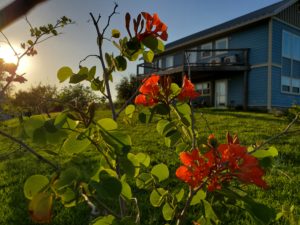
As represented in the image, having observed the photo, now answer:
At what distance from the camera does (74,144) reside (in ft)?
3.29

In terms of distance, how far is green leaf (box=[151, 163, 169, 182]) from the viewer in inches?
54.9

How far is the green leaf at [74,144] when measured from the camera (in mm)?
995

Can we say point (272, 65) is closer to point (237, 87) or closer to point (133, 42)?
point (237, 87)

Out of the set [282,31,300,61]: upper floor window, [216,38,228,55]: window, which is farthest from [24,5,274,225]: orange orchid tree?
[216,38,228,55]: window

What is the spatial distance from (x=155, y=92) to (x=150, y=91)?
0.02 metres

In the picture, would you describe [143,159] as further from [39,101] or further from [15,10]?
[15,10]

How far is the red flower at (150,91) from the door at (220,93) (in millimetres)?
19746

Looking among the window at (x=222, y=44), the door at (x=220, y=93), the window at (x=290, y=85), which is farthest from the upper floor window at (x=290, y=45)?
the door at (x=220, y=93)

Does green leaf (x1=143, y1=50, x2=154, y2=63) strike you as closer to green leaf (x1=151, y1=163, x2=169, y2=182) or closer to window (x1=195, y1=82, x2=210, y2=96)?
green leaf (x1=151, y1=163, x2=169, y2=182)

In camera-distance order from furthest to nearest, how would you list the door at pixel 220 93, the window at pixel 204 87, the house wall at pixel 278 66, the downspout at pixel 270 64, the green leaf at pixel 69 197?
the window at pixel 204 87 → the door at pixel 220 93 → the house wall at pixel 278 66 → the downspout at pixel 270 64 → the green leaf at pixel 69 197

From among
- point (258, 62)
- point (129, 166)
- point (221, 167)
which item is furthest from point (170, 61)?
point (221, 167)

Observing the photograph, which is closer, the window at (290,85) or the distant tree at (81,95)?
the distant tree at (81,95)

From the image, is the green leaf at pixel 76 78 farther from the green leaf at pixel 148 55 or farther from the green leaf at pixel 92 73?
the green leaf at pixel 148 55

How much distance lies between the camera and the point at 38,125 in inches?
38.2
